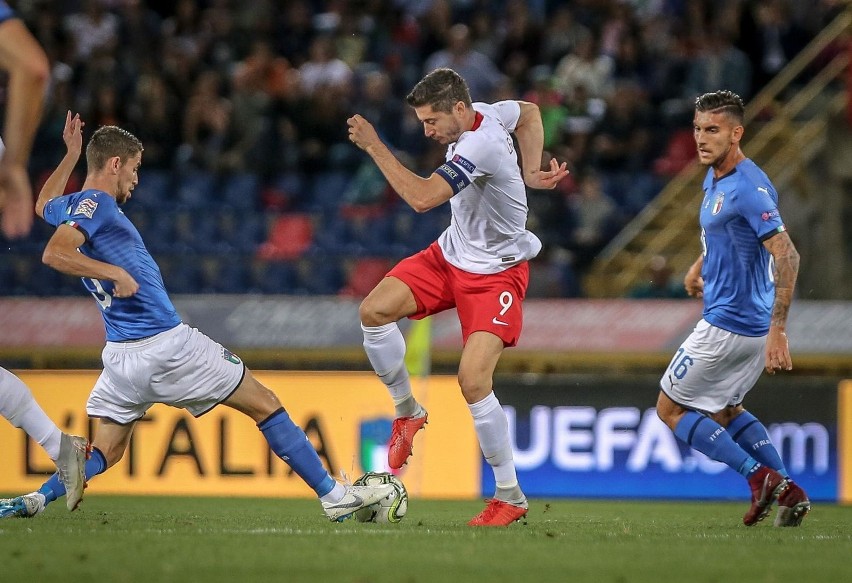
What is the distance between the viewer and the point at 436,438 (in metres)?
11.9

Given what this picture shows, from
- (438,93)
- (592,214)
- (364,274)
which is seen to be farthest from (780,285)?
(592,214)

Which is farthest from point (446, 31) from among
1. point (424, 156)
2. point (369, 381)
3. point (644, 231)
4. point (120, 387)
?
point (120, 387)

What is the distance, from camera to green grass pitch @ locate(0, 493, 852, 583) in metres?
5.46

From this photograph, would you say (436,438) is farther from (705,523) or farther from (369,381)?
(705,523)

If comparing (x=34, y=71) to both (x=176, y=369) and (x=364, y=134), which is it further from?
(x=176, y=369)

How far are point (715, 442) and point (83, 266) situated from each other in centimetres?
367

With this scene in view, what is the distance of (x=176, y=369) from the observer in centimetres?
725

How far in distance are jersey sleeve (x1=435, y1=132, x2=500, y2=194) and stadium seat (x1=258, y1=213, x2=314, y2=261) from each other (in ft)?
24.0

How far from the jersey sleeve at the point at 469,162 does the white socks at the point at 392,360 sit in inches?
42.1

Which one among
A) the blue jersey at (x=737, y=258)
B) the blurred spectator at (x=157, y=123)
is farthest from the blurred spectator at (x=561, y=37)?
the blue jersey at (x=737, y=258)

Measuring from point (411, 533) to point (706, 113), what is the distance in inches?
118

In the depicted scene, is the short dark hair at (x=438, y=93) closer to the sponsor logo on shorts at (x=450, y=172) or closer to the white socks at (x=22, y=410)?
the sponsor logo on shorts at (x=450, y=172)

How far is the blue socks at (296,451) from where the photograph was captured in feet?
23.7

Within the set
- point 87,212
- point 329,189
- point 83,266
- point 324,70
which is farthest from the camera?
point 324,70
